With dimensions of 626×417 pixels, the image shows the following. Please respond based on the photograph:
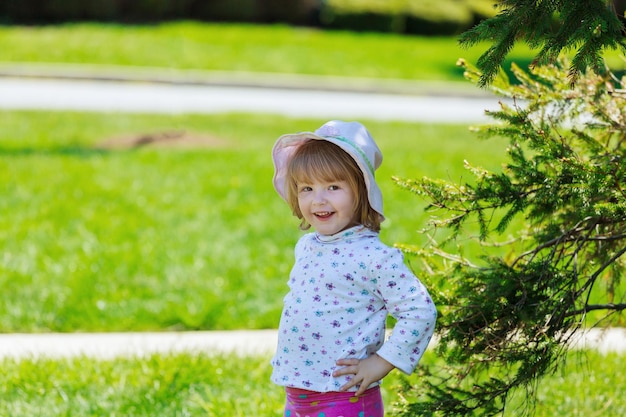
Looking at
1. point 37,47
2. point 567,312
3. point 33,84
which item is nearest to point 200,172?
point 567,312

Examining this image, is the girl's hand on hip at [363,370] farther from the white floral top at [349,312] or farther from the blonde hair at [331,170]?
the blonde hair at [331,170]

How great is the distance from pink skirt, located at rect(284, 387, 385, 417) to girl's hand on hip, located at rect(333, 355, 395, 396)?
55mm

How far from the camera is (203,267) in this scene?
19.8 feet

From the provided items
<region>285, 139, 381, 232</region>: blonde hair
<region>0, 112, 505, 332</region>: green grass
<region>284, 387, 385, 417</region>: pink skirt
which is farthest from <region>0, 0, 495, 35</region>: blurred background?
<region>284, 387, 385, 417</region>: pink skirt

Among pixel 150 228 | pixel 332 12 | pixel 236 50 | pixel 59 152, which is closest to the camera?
pixel 150 228

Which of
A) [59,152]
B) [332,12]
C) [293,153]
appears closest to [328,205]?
[293,153]

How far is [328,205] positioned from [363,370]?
531 mm

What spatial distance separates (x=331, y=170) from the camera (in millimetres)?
2893

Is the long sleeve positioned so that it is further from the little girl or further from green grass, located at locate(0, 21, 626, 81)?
green grass, located at locate(0, 21, 626, 81)

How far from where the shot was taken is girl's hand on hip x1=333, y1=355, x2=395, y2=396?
108 inches

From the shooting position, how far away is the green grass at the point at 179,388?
391 cm

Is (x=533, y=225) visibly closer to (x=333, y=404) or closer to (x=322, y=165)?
(x=322, y=165)

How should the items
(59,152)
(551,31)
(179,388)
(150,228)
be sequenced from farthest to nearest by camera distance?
(59,152) → (150,228) → (179,388) → (551,31)

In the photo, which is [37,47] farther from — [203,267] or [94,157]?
[203,267]
